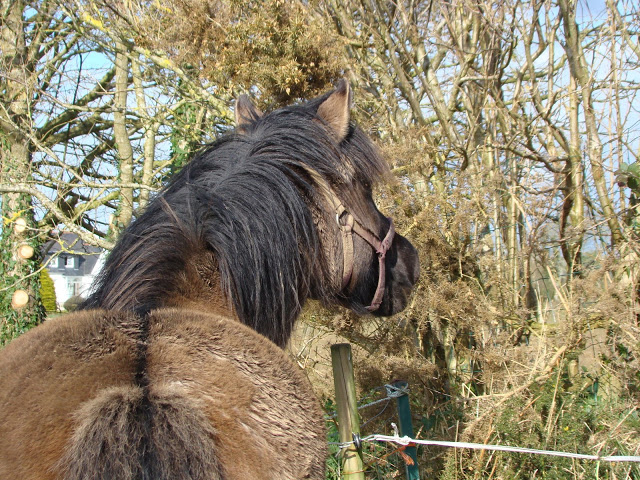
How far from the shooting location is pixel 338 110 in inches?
76.7

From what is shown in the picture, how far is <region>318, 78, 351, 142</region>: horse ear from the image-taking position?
1933 millimetres

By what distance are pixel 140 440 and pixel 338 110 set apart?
4.64 feet

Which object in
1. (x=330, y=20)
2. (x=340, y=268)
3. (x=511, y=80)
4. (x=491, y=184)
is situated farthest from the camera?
(x=511, y=80)

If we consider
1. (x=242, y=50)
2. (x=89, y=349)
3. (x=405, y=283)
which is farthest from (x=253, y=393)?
(x=242, y=50)

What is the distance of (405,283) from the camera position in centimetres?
228

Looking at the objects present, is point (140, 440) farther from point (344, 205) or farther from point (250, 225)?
point (344, 205)

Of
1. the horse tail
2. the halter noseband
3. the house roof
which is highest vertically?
the house roof

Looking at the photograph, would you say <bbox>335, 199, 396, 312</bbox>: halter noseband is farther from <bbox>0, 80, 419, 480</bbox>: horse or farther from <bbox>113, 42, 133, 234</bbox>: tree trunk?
<bbox>113, 42, 133, 234</bbox>: tree trunk

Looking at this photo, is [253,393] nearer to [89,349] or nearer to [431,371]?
[89,349]

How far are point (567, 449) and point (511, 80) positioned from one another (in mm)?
3946

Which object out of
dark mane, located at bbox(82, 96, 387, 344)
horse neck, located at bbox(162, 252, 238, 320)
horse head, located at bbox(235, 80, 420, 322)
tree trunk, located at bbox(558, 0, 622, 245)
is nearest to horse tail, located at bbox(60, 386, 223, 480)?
dark mane, located at bbox(82, 96, 387, 344)

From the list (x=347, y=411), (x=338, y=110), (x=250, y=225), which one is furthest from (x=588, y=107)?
(x=250, y=225)

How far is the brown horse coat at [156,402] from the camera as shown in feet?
2.97

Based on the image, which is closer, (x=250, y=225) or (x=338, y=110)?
(x=250, y=225)
